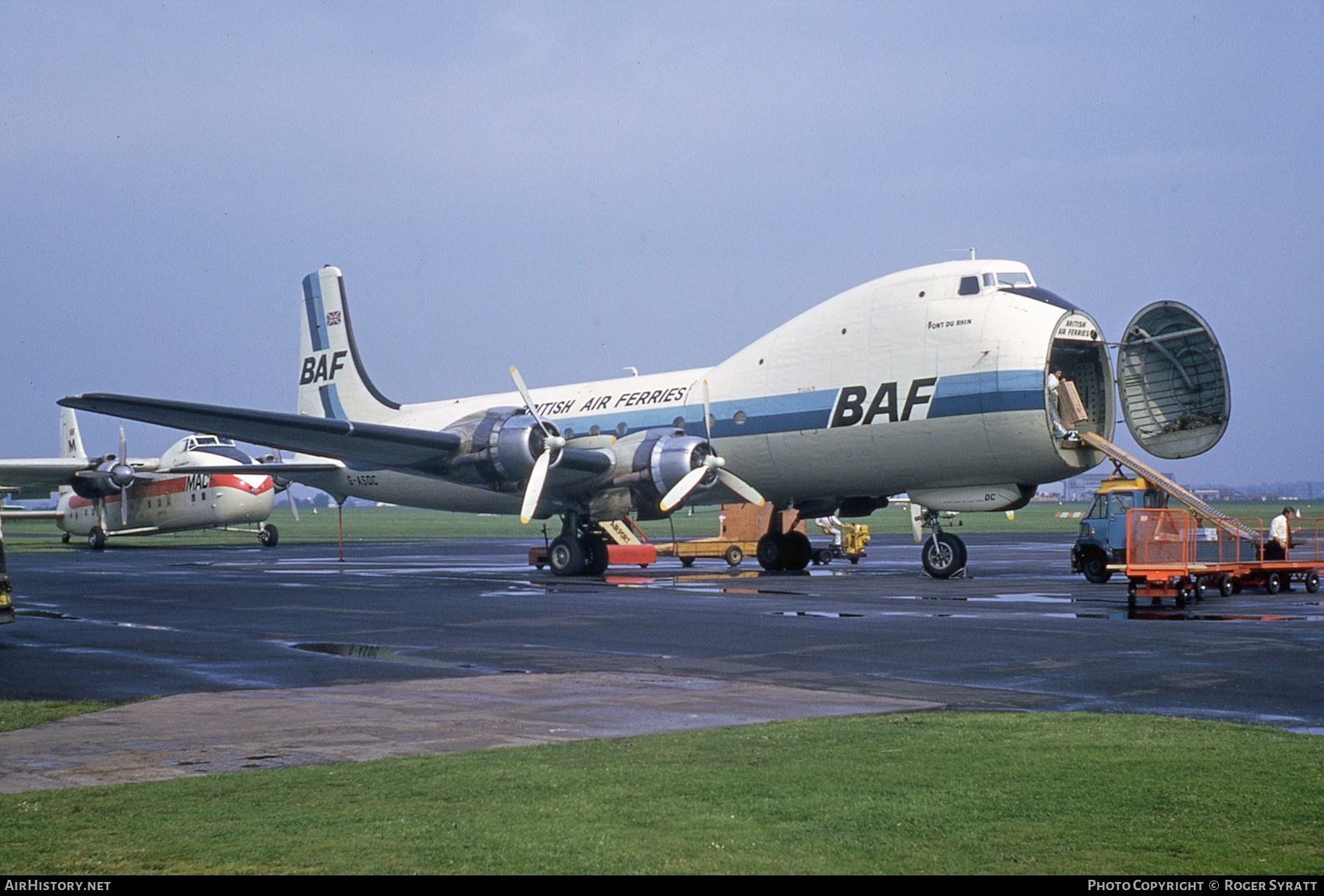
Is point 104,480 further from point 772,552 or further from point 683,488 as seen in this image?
point 683,488

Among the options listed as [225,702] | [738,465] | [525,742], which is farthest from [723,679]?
[738,465]

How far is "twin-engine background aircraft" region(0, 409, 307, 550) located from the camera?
53.7 m

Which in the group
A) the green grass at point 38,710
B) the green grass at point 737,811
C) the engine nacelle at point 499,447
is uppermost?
the engine nacelle at point 499,447

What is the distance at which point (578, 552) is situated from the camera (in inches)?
1195

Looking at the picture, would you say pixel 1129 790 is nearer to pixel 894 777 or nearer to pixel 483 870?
pixel 894 777

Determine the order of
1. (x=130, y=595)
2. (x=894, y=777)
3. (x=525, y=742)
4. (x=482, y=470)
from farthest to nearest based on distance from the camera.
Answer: (x=482, y=470), (x=130, y=595), (x=525, y=742), (x=894, y=777)

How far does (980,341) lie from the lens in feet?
84.8

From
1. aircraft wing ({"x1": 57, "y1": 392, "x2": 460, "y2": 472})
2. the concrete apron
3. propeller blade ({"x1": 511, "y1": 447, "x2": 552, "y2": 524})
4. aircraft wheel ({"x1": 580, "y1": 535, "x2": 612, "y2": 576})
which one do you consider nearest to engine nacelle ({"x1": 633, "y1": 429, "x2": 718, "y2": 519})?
aircraft wheel ({"x1": 580, "y1": 535, "x2": 612, "y2": 576})

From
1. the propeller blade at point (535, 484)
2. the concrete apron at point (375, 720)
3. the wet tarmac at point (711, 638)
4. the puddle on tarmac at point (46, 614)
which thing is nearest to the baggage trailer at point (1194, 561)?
the wet tarmac at point (711, 638)

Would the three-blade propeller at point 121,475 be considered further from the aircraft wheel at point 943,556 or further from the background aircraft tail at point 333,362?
the aircraft wheel at point 943,556

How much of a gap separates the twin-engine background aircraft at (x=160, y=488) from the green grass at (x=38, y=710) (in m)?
43.2

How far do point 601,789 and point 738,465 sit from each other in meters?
23.3

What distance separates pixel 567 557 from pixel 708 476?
14.4 feet

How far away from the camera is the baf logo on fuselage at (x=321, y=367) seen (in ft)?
129
